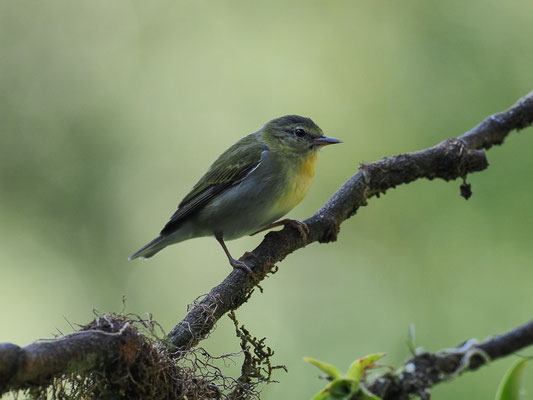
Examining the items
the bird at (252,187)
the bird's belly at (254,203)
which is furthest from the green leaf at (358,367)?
the bird's belly at (254,203)

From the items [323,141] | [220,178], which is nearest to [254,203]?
[220,178]

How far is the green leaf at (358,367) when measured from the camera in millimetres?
1878

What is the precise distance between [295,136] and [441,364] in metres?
4.28

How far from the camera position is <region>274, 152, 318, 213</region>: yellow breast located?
5.16 metres

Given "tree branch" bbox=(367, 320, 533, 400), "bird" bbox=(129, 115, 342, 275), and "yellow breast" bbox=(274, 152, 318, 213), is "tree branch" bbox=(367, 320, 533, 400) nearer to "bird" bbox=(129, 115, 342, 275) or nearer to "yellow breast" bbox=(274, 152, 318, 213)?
"bird" bbox=(129, 115, 342, 275)

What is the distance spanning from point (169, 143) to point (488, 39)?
4.68 metres

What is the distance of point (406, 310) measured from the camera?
6746mm

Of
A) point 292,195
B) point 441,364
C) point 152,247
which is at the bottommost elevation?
point 441,364

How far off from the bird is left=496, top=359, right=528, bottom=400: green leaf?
2.98 metres

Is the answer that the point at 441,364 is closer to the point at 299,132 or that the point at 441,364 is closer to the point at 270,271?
the point at 270,271

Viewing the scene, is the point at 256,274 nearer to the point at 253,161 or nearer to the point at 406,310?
Result: the point at 253,161

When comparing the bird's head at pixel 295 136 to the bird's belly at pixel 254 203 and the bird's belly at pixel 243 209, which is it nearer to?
the bird's belly at pixel 254 203

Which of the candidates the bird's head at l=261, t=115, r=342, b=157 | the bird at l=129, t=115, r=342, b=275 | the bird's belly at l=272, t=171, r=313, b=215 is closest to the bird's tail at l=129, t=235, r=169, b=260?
the bird at l=129, t=115, r=342, b=275

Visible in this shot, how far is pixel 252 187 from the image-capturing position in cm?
520
